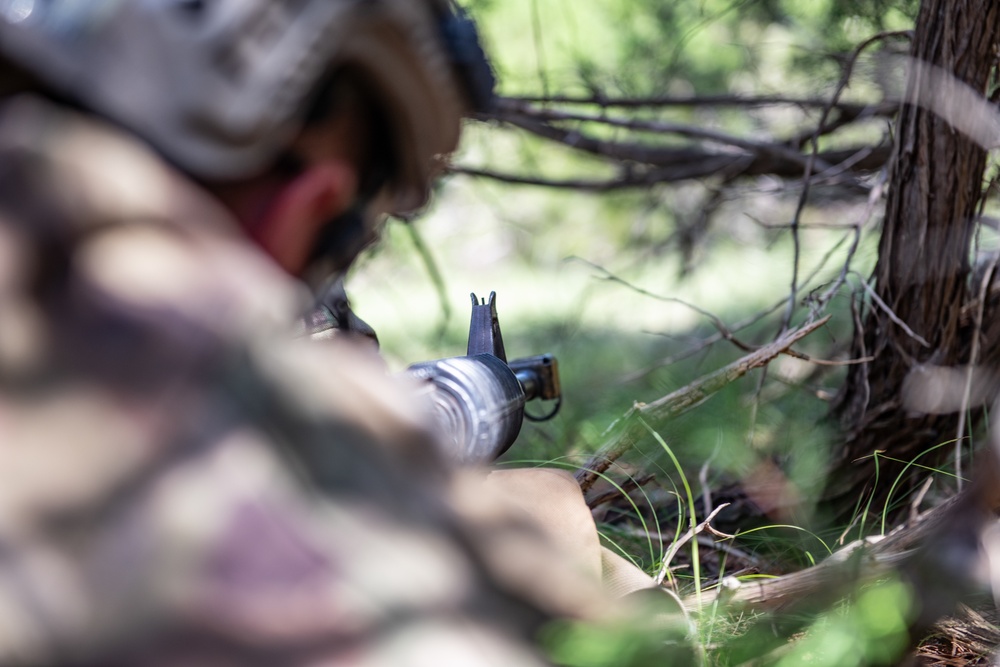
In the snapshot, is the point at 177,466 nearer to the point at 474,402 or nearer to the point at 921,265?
the point at 474,402

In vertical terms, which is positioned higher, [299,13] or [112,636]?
[299,13]

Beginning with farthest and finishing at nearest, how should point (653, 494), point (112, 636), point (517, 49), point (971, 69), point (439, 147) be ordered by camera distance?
point (517, 49)
point (653, 494)
point (971, 69)
point (439, 147)
point (112, 636)

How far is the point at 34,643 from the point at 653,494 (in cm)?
142

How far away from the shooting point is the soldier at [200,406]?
502 millimetres

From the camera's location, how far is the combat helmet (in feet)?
1.94

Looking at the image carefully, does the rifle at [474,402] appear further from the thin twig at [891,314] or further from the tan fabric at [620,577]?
the thin twig at [891,314]

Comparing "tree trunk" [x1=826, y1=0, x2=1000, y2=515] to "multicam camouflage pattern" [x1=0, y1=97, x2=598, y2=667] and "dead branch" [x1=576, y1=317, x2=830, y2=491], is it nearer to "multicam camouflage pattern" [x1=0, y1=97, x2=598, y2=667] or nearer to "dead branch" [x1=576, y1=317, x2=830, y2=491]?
"dead branch" [x1=576, y1=317, x2=830, y2=491]

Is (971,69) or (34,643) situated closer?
(34,643)

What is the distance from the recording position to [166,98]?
600 millimetres

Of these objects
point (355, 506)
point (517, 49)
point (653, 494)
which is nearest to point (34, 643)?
point (355, 506)

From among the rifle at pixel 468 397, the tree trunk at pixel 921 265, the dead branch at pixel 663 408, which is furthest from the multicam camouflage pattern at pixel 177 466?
the tree trunk at pixel 921 265

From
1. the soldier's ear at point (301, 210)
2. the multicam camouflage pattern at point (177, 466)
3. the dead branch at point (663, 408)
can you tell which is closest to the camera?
the multicam camouflage pattern at point (177, 466)

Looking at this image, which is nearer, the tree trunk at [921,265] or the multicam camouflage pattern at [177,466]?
the multicam camouflage pattern at [177,466]

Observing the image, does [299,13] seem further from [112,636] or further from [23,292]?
[112,636]
